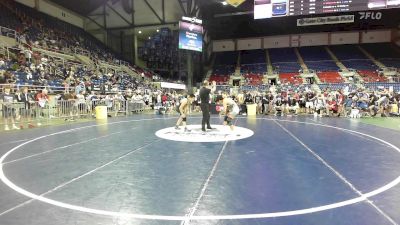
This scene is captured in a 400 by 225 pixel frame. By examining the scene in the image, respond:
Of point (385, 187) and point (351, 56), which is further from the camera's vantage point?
point (351, 56)

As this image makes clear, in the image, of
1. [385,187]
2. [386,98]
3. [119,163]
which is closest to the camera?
[385,187]

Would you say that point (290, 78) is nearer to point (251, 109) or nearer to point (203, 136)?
point (251, 109)

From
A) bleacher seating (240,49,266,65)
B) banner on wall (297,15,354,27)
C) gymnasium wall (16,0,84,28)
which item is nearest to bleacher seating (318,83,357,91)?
banner on wall (297,15,354,27)

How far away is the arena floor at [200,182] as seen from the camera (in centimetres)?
351

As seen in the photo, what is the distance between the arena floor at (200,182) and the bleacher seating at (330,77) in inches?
1209

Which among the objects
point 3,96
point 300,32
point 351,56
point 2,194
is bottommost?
point 2,194

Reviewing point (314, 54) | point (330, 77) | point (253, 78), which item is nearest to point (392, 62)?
point (330, 77)

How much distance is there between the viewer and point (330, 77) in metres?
37.6

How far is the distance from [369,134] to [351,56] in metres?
36.7

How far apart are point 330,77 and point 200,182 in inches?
1468

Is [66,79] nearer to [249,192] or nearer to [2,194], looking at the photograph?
[2,194]

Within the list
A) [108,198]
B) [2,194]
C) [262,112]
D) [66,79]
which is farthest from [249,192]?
[66,79]

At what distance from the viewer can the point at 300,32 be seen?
44312 mm

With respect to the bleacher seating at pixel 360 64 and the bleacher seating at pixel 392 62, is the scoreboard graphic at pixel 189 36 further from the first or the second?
the bleacher seating at pixel 392 62
